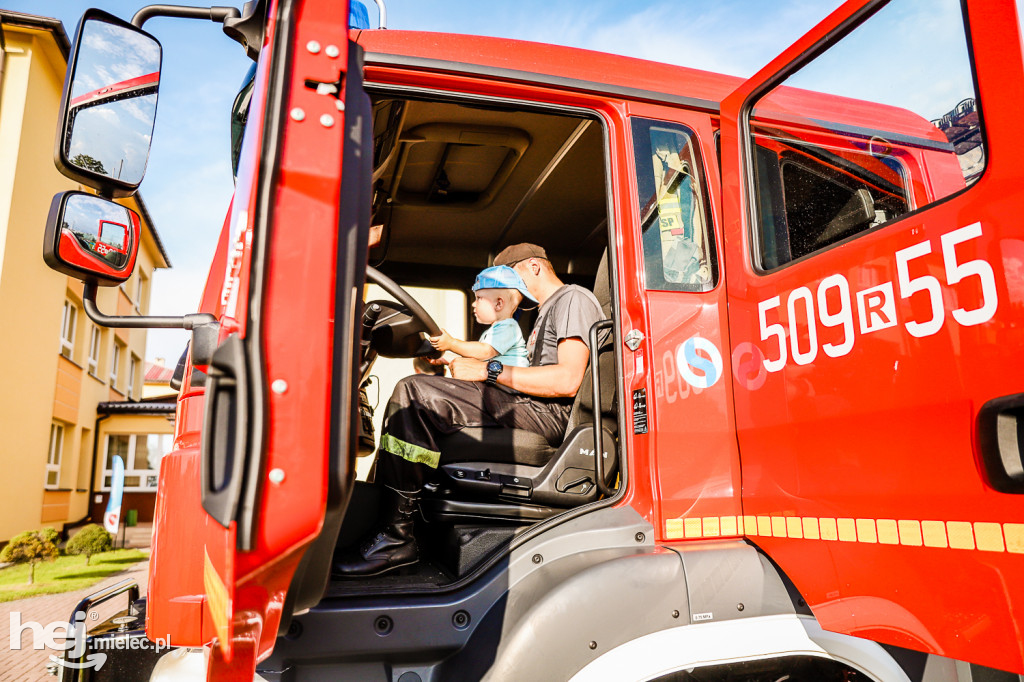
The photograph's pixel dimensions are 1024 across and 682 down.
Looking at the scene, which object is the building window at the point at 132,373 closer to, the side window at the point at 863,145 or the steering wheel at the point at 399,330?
the steering wheel at the point at 399,330

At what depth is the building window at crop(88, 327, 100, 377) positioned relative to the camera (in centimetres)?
1597

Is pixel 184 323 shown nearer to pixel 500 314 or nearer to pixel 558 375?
pixel 558 375

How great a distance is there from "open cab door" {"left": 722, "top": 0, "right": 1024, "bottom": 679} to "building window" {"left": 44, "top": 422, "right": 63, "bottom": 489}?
15.2 m

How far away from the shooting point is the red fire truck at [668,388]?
1.20 meters

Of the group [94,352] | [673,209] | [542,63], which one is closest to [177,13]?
[542,63]

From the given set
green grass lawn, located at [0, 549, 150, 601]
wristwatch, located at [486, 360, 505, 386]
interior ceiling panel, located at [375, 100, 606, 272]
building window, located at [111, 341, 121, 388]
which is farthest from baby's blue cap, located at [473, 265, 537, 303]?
building window, located at [111, 341, 121, 388]

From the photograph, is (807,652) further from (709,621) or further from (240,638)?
(240,638)

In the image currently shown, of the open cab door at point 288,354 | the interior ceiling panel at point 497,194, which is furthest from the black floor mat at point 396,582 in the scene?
the interior ceiling panel at point 497,194

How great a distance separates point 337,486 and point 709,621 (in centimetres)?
97

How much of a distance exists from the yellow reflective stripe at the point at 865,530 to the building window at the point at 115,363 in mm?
20385

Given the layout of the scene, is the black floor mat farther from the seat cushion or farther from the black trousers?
the seat cushion

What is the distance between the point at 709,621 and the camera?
5.20 ft

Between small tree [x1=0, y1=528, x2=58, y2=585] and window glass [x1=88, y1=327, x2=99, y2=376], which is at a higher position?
window glass [x1=88, y1=327, x2=99, y2=376]

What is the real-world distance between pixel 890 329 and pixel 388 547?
1.47 metres
